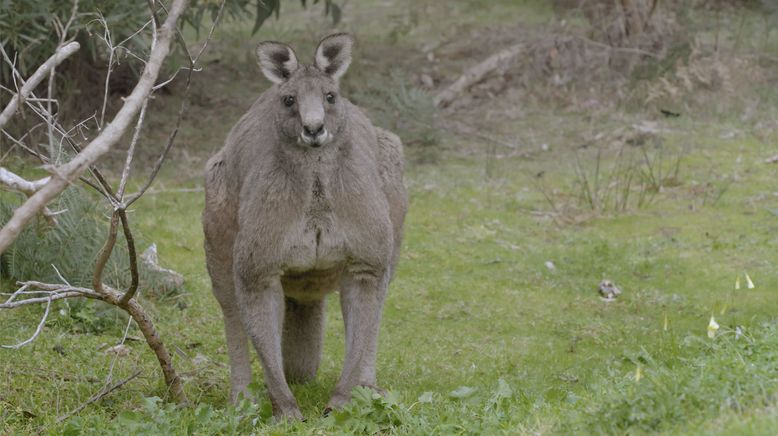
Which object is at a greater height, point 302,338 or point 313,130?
point 313,130

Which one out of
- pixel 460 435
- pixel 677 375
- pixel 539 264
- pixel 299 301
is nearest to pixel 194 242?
pixel 539 264

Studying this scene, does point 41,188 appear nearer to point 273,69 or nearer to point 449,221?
point 273,69

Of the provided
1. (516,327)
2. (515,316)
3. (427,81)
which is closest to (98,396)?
(516,327)

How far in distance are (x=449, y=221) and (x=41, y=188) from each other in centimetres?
817

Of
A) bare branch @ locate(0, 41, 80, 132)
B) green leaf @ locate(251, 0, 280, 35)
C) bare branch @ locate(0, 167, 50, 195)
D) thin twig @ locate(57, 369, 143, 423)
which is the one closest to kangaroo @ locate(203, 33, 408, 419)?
thin twig @ locate(57, 369, 143, 423)

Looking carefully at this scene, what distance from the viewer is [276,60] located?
7238 millimetres

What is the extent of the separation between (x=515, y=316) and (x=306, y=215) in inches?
155

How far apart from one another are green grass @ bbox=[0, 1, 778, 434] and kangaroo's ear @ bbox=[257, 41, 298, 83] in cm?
200

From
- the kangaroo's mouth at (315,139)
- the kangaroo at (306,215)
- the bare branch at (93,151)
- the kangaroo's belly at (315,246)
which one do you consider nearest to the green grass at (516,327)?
the kangaroo at (306,215)

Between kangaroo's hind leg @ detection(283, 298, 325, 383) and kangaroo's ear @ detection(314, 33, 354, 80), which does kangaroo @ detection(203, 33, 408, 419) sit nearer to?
kangaroo's ear @ detection(314, 33, 354, 80)

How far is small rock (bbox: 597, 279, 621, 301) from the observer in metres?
11.0

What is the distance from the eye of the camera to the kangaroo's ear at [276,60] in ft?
23.6

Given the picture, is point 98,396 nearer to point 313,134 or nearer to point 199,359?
point 199,359

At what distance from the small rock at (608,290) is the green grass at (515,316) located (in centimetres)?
9
